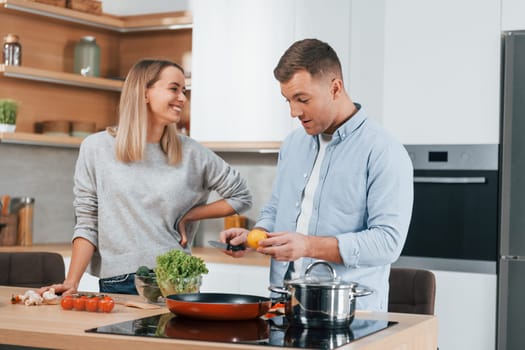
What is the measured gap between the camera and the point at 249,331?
6.07 feet

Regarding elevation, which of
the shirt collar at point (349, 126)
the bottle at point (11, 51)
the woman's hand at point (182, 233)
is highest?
the bottle at point (11, 51)

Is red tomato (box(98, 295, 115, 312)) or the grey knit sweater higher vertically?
the grey knit sweater

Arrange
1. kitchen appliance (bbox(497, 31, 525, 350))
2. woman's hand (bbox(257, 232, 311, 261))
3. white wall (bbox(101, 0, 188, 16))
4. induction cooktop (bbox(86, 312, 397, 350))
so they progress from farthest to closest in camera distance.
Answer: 1. white wall (bbox(101, 0, 188, 16))
2. kitchen appliance (bbox(497, 31, 525, 350))
3. woman's hand (bbox(257, 232, 311, 261))
4. induction cooktop (bbox(86, 312, 397, 350))

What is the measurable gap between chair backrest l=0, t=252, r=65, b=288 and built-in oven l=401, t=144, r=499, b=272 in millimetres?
1776

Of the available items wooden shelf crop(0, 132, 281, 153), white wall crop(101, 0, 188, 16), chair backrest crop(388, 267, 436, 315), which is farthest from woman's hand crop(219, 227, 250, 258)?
white wall crop(101, 0, 188, 16)

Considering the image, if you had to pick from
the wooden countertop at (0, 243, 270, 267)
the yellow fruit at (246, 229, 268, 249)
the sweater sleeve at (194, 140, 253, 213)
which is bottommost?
the wooden countertop at (0, 243, 270, 267)

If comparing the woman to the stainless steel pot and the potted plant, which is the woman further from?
the potted plant

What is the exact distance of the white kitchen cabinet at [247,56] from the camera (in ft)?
14.7

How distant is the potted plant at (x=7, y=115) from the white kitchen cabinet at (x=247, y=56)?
0.96 meters

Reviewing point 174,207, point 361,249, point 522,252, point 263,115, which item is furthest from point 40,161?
point 361,249

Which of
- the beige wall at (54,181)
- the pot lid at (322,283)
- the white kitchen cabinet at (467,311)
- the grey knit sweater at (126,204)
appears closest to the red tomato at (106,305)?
the pot lid at (322,283)

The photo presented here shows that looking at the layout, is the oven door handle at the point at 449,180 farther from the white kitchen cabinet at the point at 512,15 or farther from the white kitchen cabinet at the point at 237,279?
the white kitchen cabinet at the point at 237,279

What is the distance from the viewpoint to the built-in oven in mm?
3963

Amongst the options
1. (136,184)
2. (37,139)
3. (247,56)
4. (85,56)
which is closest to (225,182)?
(136,184)
